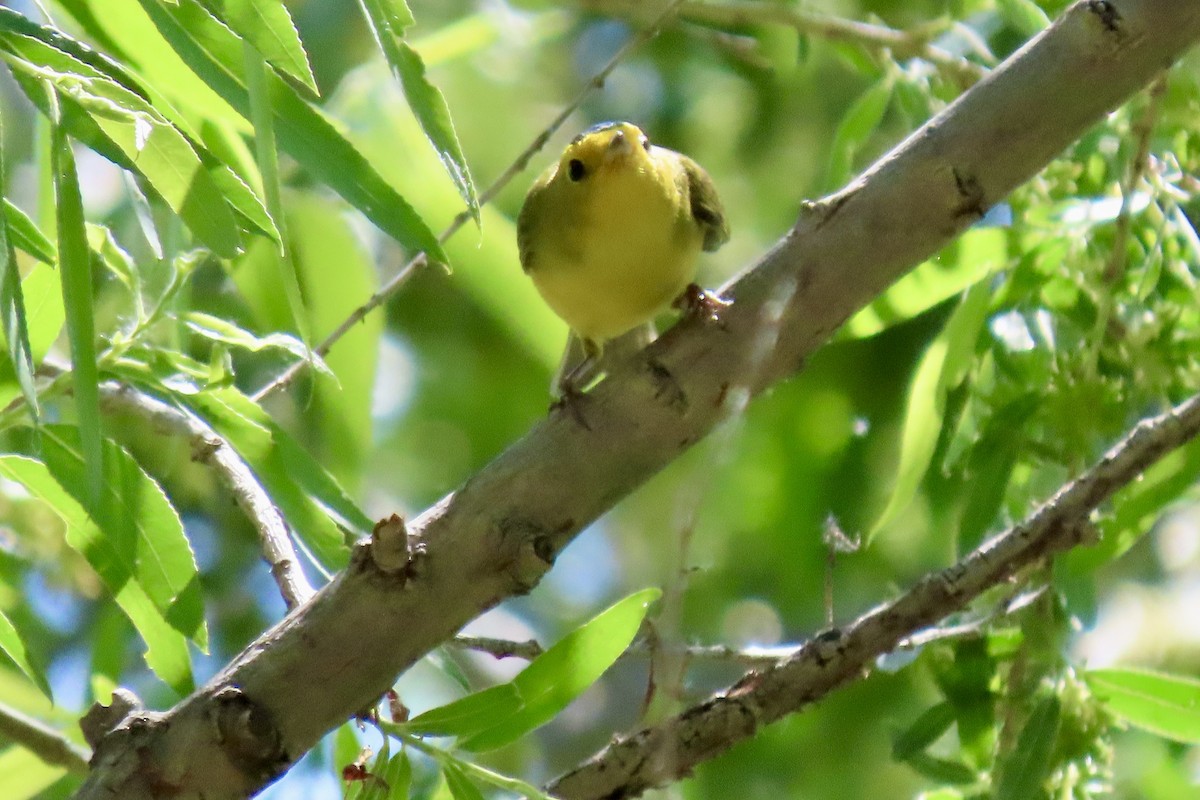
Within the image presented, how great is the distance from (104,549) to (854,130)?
1499 mm

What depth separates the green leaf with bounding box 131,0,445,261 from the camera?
153cm

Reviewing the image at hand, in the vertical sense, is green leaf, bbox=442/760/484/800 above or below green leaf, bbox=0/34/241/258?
below

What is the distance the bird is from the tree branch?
0.73m

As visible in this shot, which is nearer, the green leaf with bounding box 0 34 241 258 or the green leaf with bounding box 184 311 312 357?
the green leaf with bounding box 0 34 241 258

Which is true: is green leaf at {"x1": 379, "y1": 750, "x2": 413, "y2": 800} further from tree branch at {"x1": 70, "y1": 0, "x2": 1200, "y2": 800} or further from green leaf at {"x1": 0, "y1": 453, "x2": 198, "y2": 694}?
green leaf at {"x1": 0, "y1": 453, "x2": 198, "y2": 694}

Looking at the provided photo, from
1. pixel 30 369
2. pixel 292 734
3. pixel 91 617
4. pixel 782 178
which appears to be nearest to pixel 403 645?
pixel 292 734

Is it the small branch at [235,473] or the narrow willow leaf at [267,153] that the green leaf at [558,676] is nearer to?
the small branch at [235,473]

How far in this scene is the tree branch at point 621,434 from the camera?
153 cm

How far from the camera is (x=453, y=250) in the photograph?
116 inches

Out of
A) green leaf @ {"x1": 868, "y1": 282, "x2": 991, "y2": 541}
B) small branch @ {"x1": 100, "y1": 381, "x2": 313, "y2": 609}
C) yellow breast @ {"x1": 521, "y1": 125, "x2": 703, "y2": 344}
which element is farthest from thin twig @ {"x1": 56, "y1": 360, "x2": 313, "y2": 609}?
green leaf @ {"x1": 868, "y1": 282, "x2": 991, "y2": 541}

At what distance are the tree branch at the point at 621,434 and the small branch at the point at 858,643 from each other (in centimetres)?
31

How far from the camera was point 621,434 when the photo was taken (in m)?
1.60

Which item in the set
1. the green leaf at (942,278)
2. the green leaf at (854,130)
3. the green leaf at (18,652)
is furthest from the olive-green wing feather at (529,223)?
the green leaf at (18,652)

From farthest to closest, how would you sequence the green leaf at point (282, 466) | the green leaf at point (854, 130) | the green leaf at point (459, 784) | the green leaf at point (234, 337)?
the green leaf at point (854, 130) → the green leaf at point (282, 466) → the green leaf at point (234, 337) → the green leaf at point (459, 784)
